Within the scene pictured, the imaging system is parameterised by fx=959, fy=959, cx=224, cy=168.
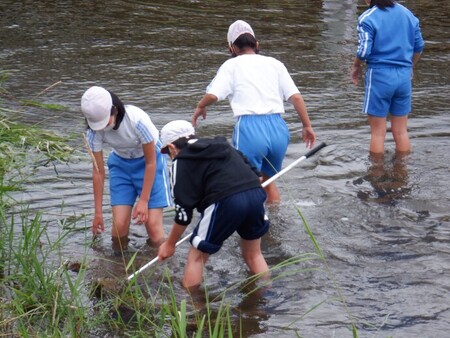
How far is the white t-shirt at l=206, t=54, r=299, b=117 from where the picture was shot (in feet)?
23.0

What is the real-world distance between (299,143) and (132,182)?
290 cm

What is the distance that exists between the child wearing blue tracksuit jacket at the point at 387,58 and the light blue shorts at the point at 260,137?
153 centimetres

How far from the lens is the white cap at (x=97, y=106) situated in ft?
19.8

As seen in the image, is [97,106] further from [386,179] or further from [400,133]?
[400,133]

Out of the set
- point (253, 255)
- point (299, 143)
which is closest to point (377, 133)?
point (299, 143)

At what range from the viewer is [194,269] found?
19.6ft

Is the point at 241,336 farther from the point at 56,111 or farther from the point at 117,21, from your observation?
the point at 117,21

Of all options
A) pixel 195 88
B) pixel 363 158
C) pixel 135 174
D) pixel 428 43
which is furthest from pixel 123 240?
pixel 428 43

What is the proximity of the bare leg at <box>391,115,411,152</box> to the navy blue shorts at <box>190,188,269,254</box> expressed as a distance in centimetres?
320

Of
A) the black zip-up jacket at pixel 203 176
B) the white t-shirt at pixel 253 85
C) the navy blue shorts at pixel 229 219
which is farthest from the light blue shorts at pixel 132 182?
the black zip-up jacket at pixel 203 176

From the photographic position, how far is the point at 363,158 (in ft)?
28.9

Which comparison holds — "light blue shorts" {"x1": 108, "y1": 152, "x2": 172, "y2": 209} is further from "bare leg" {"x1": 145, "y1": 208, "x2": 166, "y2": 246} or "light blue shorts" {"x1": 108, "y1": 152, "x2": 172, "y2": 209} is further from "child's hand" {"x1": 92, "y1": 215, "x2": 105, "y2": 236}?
"child's hand" {"x1": 92, "y1": 215, "x2": 105, "y2": 236}

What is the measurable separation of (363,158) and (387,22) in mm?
1323

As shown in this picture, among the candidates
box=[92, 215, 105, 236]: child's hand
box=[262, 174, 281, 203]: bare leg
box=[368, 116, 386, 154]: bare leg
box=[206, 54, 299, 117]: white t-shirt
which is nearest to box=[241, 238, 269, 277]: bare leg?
box=[92, 215, 105, 236]: child's hand
